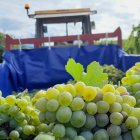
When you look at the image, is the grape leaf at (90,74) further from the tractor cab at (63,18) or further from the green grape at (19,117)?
the tractor cab at (63,18)

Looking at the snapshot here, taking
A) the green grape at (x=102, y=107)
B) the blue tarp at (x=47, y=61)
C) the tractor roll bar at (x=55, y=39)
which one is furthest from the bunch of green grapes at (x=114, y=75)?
the green grape at (x=102, y=107)

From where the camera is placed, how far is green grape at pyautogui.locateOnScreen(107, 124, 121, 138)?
2.96 feet

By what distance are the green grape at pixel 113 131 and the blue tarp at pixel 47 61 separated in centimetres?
445

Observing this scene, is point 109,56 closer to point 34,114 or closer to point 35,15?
point 35,15

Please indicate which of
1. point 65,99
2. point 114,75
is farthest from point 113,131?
point 114,75

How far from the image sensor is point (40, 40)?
18.9 ft

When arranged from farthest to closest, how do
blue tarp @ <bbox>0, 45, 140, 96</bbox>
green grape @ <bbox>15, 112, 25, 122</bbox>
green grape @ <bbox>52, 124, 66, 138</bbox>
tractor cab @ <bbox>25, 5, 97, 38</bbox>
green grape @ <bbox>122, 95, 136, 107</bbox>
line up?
tractor cab @ <bbox>25, 5, 97, 38</bbox>, blue tarp @ <bbox>0, 45, 140, 96</bbox>, green grape @ <bbox>15, 112, 25, 122</bbox>, green grape @ <bbox>122, 95, 136, 107</bbox>, green grape @ <bbox>52, 124, 66, 138</bbox>

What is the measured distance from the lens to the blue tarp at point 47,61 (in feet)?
17.7

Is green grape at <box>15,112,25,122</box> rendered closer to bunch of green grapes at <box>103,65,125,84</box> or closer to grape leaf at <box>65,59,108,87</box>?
grape leaf at <box>65,59,108,87</box>

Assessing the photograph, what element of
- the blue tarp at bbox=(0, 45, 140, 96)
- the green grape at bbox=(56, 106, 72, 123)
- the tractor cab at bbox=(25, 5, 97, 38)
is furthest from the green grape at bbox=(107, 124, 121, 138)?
the tractor cab at bbox=(25, 5, 97, 38)

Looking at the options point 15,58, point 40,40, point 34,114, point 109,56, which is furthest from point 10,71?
point 34,114

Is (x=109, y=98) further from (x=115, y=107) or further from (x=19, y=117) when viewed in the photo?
(x=19, y=117)

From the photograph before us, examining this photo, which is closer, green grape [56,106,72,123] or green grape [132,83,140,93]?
green grape [56,106,72,123]

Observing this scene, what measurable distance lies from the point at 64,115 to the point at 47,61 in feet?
15.3
